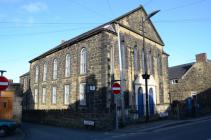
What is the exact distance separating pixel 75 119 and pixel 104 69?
507cm

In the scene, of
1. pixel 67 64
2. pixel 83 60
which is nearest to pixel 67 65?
pixel 67 64

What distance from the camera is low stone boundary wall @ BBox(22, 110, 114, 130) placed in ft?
53.9

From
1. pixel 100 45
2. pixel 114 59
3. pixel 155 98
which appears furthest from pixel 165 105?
pixel 100 45

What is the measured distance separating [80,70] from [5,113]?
8702 mm

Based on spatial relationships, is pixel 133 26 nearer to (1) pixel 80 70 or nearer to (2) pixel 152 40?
(2) pixel 152 40

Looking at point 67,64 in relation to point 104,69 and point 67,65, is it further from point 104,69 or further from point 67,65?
point 104,69

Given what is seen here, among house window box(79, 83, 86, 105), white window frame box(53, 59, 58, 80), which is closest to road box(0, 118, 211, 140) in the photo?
house window box(79, 83, 86, 105)

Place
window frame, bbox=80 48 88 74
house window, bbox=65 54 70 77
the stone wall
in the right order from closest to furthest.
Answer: window frame, bbox=80 48 88 74 → house window, bbox=65 54 70 77 → the stone wall

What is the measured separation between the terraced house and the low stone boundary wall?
2175 mm

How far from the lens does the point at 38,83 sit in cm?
3153

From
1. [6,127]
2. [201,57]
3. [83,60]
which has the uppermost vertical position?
[201,57]

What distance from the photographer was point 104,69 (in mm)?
19812

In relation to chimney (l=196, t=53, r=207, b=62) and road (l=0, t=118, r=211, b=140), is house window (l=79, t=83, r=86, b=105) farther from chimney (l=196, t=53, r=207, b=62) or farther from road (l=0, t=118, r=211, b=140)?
chimney (l=196, t=53, r=207, b=62)

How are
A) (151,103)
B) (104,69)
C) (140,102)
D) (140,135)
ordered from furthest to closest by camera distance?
(151,103)
(140,102)
(104,69)
(140,135)
